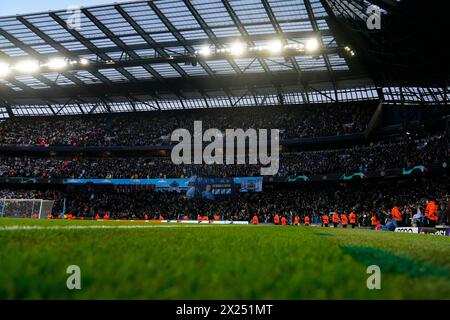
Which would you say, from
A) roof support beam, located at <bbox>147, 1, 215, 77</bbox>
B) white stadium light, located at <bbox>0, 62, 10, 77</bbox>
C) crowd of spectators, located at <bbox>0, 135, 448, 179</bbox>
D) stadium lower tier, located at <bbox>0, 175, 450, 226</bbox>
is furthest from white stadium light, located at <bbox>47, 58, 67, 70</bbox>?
crowd of spectators, located at <bbox>0, 135, 448, 179</bbox>

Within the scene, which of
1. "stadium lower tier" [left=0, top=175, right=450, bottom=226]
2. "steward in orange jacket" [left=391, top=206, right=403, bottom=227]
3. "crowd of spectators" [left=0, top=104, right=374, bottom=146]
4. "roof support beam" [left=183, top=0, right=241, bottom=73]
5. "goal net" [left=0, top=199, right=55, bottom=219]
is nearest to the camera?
"steward in orange jacket" [left=391, top=206, right=403, bottom=227]

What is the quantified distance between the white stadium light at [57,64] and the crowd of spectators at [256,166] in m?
16.6

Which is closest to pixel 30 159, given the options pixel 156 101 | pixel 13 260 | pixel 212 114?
pixel 156 101

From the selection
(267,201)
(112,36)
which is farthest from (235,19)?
(267,201)

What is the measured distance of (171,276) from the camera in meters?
1.94

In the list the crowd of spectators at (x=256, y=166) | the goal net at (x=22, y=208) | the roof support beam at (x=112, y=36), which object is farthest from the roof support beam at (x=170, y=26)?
the goal net at (x=22, y=208)

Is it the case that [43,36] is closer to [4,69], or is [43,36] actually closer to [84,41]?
[84,41]

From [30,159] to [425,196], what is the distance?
52.6m

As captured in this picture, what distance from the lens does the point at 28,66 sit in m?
36.5

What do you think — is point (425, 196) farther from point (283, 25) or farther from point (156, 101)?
point (156, 101)

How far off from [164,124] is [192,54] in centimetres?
2403

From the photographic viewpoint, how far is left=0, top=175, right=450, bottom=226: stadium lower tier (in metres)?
32.6

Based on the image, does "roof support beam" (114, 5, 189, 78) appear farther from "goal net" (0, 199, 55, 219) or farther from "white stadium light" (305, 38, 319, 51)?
"goal net" (0, 199, 55, 219)

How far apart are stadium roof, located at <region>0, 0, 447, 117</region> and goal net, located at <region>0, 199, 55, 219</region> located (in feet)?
40.7
